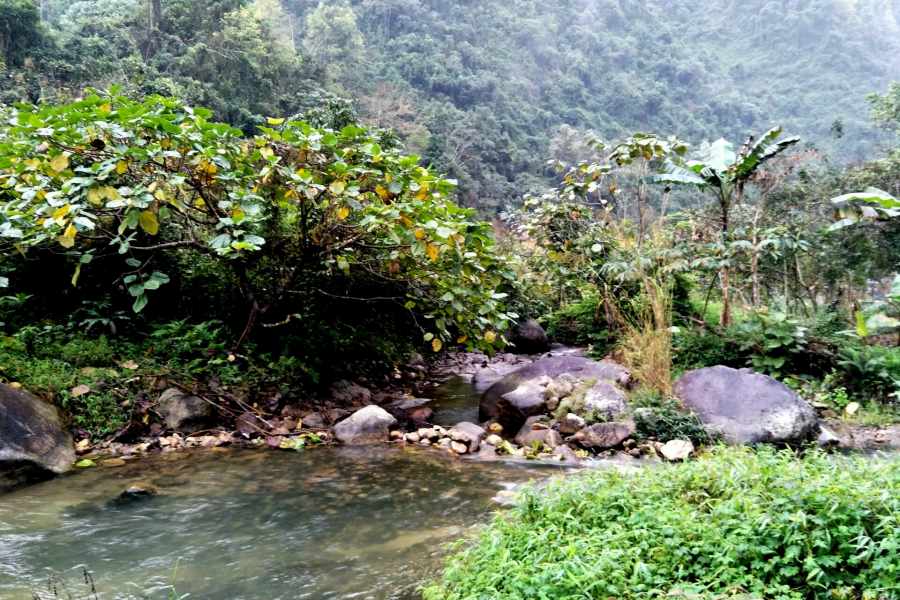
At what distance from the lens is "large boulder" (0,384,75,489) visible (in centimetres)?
375

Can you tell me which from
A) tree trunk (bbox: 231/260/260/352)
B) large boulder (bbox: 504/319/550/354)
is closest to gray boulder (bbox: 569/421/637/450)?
tree trunk (bbox: 231/260/260/352)

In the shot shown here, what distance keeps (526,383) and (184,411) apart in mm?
3287

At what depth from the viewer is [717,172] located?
741 cm

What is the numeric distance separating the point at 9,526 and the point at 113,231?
3369mm

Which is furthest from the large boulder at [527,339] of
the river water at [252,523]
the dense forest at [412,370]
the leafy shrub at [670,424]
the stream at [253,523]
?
the river water at [252,523]

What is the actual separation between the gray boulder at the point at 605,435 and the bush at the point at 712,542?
225cm

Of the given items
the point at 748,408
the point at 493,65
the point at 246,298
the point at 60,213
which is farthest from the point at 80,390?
the point at 493,65

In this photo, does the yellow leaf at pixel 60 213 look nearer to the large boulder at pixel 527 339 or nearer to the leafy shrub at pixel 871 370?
the leafy shrub at pixel 871 370

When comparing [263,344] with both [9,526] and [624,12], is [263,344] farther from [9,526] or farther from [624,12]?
[624,12]

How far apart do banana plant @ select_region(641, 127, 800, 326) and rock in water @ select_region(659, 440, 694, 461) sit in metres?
3.02

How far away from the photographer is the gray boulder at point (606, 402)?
17.4 ft

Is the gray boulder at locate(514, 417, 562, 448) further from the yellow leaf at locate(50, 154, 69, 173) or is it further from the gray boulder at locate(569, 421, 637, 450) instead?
the yellow leaf at locate(50, 154, 69, 173)

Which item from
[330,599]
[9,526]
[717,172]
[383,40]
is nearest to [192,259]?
[9,526]

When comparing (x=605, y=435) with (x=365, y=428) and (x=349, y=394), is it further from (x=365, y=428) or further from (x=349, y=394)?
(x=349, y=394)
